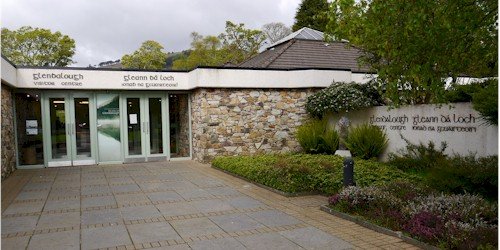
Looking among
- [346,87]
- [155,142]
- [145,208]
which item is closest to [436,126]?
[346,87]

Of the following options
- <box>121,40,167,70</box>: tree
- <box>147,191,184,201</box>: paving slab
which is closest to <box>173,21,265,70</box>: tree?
<box>121,40,167,70</box>: tree

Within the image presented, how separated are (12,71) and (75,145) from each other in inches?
112

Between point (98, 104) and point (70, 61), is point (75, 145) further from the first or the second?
point (70, 61)

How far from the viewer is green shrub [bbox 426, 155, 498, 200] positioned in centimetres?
589

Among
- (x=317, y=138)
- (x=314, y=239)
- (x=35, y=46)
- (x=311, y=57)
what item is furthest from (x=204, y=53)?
(x=314, y=239)

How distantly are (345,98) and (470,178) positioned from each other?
593cm

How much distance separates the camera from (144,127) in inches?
512

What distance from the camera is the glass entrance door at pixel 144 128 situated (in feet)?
42.2

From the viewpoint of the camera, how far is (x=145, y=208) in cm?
650

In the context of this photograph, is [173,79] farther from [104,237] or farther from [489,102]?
[489,102]

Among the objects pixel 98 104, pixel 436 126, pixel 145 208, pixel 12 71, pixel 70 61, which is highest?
pixel 70 61

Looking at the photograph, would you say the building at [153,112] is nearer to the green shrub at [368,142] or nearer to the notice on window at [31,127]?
the notice on window at [31,127]

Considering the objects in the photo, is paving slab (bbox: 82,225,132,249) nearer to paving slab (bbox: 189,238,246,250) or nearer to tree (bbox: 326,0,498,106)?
paving slab (bbox: 189,238,246,250)

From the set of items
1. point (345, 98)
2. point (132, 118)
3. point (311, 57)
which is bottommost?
point (132, 118)
